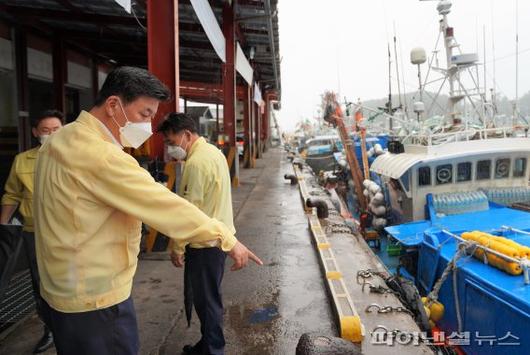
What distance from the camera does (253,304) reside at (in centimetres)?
404

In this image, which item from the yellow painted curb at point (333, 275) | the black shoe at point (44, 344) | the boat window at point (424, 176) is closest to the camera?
the black shoe at point (44, 344)

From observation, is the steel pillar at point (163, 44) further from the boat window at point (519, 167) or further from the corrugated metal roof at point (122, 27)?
the boat window at point (519, 167)

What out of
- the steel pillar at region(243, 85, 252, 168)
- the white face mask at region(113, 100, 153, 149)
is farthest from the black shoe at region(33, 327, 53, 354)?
the steel pillar at region(243, 85, 252, 168)

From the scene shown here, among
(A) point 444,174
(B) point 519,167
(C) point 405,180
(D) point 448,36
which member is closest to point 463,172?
(A) point 444,174

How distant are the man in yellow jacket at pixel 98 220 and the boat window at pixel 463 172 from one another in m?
8.29

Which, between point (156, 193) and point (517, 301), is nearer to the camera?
point (156, 193)

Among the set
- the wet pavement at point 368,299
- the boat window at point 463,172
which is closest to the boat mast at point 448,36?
the boat window at point 463,172

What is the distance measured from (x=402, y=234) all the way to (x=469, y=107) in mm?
5965

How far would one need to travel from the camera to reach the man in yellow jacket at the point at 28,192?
3059mm

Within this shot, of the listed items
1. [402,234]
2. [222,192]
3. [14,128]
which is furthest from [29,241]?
[14,128]

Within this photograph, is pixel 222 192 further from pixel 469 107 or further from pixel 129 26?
pixel 469 107

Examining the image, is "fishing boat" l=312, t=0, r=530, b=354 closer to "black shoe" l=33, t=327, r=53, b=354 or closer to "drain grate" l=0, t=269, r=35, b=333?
"black shoe" l=33, t=327, r=53, b=354

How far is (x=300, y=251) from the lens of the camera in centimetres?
587

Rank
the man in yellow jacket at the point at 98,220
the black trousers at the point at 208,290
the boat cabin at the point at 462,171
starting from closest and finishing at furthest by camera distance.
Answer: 1. the man in yellow jacket at the point at 98,220
2. the black trousers at the point at 208,290
3. the boat cabin at the point at 462,171
